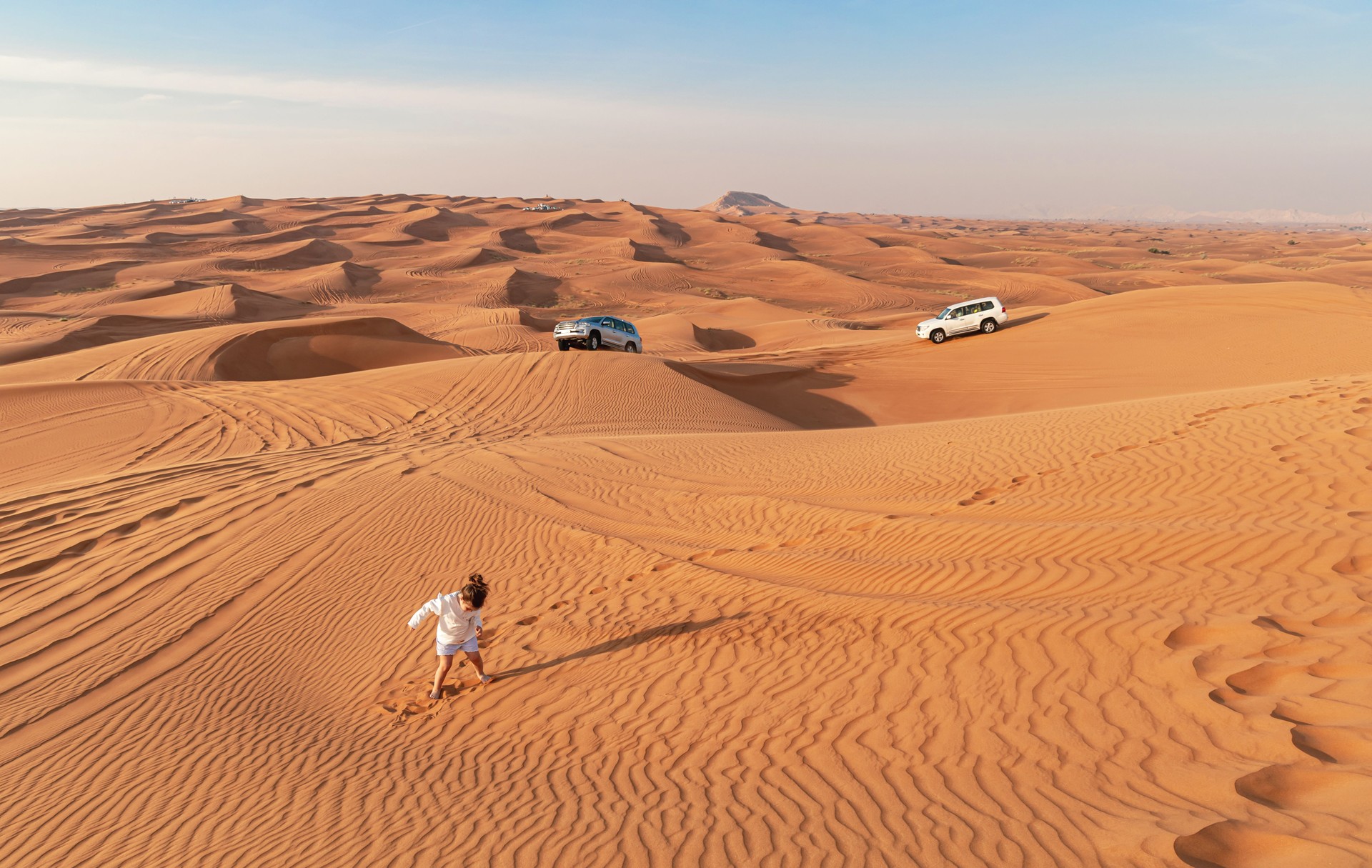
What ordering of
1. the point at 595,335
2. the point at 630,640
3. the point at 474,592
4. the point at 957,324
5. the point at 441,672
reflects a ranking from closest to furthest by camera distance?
1. the point at 474,592
2. the point at 441,672
3. the point at 630,640
4. the point at 595,335
5. the point at 957,324

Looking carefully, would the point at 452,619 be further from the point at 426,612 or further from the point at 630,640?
the point at 630,640

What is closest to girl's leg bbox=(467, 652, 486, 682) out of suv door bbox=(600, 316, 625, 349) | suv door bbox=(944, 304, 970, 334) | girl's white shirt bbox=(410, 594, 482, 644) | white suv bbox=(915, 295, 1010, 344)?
girl's white shirt bbox=(410, 594, 482, 644)

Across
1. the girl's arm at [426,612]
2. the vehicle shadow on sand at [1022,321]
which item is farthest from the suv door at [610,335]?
the girl's arm at [426,612]

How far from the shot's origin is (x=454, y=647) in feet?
22.6

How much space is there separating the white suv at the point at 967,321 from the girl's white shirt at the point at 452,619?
23.6 m

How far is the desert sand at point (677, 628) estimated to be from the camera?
4434 millimetres

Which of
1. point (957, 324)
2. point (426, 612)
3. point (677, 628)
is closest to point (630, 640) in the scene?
point (677, 628)

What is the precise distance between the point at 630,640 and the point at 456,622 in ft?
5.14

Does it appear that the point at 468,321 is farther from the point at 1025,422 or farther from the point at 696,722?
the point at 696,722

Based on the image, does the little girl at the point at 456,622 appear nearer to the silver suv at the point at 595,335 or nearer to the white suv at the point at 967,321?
the silver suv at the point at 595,335

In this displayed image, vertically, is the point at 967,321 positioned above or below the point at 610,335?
above

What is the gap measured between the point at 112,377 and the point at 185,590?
1691cm

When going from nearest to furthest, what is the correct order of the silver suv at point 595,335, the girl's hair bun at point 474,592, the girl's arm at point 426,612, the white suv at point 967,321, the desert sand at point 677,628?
the desert sand at point 677,628
the girl's hair bun at point 474,592
the girl's arm at point 426,612
the silver suv at point 595,335
the white suv at point 967,321

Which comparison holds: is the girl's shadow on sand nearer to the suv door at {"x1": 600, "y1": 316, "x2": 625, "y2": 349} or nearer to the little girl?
the little girl
